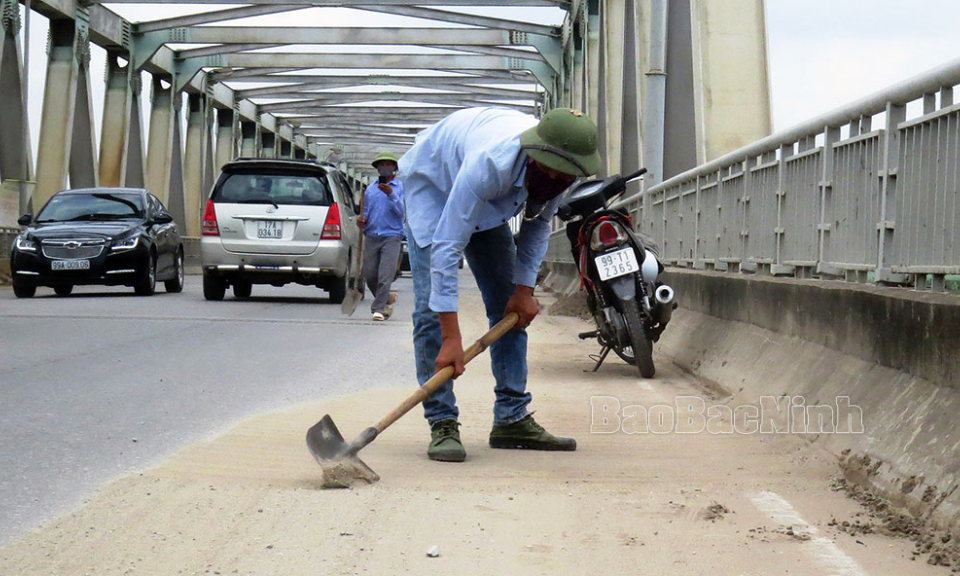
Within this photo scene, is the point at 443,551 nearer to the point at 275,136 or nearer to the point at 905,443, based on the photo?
the point at 905,443

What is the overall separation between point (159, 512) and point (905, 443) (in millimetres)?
2441

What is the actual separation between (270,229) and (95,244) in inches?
90.2

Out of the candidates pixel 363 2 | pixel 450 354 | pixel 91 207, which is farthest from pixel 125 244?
pixel 363 2

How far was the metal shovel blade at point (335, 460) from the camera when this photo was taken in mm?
4738

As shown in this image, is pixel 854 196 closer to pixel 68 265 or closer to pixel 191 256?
pixel 68 265

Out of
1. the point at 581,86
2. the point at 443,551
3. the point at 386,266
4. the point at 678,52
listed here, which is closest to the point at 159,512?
the point at 443,551

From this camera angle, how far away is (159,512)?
4.21m

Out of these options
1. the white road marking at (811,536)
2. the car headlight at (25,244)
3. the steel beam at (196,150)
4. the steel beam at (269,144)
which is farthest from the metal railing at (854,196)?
the steel beam at (269,144)

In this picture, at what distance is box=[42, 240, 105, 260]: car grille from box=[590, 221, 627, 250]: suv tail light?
1040cm

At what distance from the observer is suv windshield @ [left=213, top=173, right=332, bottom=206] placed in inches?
683

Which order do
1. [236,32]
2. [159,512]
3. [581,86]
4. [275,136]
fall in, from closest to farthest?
[159,512] < [581,86] < [236,32] < [275,136]

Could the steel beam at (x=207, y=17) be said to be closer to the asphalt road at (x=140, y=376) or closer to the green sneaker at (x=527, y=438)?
the asphalt road at (x=140, y=376)

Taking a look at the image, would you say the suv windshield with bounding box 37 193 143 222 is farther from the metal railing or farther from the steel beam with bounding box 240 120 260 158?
the steel beam with bounding box 240 120 260 158

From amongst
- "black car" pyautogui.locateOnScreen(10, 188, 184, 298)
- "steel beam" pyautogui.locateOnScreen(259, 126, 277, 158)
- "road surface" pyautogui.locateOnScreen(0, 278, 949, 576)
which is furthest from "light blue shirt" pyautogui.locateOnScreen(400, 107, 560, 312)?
"steel beam" pyautogui.locateOnScreen(259, 126, 277, 158)
